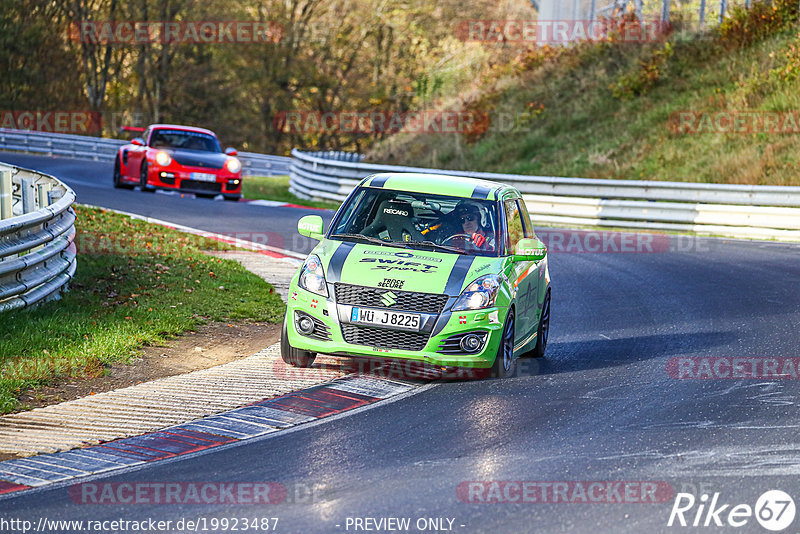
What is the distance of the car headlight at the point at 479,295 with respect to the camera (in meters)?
8.34

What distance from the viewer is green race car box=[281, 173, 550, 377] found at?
824 centimetres

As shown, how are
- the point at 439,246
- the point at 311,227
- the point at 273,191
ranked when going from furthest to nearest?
the point at 273,191 < the point at 311,227 < the point at 439,246

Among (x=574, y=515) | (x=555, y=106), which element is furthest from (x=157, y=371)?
(x=555, y=106)

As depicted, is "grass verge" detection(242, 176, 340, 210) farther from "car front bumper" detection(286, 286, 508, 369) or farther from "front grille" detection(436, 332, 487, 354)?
"front grille" detection(436, 332, 487, 354)

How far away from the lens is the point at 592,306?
12.5 meters

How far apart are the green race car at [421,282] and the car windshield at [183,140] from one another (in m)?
15.5

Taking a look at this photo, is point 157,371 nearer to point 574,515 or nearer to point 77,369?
point 77,369

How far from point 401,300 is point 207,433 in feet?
6.71

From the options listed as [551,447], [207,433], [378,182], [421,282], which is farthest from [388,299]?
[551,447]

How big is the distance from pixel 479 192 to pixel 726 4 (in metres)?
24.8

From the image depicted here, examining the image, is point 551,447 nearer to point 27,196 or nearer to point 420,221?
point 420,221

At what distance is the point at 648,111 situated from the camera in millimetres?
29531

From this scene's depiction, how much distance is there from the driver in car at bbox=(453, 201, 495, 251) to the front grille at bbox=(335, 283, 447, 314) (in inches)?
38.2

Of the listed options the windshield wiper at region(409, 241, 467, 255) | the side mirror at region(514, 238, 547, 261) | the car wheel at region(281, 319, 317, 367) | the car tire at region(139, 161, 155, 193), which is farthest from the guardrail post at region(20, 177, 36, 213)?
the car tire at region(139, 161, 155, 193)
